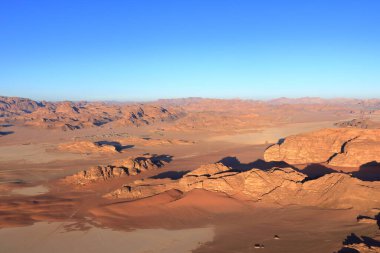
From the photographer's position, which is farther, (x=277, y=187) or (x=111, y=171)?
(x=111, y=171)

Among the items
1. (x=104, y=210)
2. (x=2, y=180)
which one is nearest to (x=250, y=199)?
(x=104, y=210)

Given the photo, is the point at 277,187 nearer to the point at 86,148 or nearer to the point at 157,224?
the point at 157,224

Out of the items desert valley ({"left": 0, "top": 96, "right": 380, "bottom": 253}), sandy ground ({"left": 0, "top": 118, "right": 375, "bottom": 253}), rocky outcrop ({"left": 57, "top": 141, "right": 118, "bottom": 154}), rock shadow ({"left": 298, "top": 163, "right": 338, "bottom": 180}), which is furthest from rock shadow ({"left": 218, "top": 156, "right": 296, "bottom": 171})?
rocky outcrop ({"left": 57, "top": 141, "right": 118, "bottom": 154})

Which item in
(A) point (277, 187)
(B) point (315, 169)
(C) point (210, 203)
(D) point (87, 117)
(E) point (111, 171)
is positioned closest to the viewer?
(C) point (210, 203)

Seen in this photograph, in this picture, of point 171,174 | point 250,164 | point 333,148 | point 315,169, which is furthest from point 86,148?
point 333,148

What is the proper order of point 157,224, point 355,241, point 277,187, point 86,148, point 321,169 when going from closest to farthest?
1. point 355,241
2. point 157,224
3. point 277,187
4. point 321,169
5. point 86,148

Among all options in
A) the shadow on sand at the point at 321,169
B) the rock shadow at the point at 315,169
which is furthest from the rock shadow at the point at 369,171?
the rock shadow at the point at 315,169
